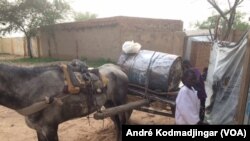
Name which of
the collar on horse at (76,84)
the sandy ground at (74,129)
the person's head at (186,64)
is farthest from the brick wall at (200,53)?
the collar on horse at (76,84)

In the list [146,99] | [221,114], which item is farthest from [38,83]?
[221,114]

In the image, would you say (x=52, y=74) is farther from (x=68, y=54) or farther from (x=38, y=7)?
(x=38, y=7)

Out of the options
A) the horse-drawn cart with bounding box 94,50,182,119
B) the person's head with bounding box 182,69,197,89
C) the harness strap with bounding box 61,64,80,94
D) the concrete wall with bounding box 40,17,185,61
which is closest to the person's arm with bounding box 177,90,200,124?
the person's head with bounding box 182,69,197,89

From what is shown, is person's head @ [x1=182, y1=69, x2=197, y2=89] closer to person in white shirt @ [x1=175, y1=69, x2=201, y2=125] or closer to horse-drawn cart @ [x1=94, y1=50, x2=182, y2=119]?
person in white shirt @ [x1=175, y1=69, x2=201, y2=125]

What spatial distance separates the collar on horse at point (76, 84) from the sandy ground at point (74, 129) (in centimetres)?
97

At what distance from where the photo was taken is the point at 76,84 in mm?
4180

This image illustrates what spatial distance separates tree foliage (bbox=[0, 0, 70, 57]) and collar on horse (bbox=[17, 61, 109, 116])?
2232 cm

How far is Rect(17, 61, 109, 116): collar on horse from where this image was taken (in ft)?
12.6

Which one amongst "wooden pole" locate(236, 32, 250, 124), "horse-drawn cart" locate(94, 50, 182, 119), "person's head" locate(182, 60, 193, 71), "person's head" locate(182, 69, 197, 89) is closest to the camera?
"wooden pole" locate(236, 32, 250, 124)

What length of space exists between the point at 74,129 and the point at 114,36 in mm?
11832

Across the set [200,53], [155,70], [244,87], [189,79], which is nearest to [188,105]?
[189,79]

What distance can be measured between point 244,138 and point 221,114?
5.68 ft

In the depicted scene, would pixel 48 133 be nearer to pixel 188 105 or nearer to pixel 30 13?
pixel 188 105

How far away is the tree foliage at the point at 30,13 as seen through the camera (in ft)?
84.7
